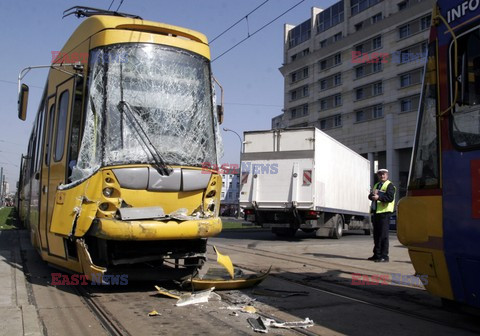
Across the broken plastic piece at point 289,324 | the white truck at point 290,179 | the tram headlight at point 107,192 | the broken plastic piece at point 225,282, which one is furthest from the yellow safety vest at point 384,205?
the tram headlight at point 107,192

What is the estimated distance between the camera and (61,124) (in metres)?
6.48

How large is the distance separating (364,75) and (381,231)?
42.7m

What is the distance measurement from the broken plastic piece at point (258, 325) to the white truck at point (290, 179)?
9.90 m

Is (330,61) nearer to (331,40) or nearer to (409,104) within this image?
(331,40)

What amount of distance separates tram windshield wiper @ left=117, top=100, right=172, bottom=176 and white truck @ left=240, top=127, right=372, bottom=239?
361 inches

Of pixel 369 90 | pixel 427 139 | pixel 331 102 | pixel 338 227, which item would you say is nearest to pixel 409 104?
pixel 369 90

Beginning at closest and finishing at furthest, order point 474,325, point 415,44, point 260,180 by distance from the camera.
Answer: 1. point 474,325
2. point 260,180
3. point 415,44

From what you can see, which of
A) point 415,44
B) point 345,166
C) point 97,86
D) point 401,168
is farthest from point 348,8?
point 97,86

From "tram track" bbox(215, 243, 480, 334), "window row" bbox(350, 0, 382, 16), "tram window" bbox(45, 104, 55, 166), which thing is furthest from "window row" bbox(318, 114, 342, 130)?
"tram window" bbox(45, 104, 55, 166)

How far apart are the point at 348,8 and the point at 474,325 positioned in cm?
5377

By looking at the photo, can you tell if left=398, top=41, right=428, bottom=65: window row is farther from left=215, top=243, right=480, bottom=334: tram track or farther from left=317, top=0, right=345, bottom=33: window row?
left=215, top=243, right=480, bottom=334: tram track

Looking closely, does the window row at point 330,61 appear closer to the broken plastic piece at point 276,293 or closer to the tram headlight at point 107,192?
the broken plastic piece at point 276,293

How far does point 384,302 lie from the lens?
5773 millimetres

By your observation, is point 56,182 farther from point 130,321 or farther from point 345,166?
point 345,166
